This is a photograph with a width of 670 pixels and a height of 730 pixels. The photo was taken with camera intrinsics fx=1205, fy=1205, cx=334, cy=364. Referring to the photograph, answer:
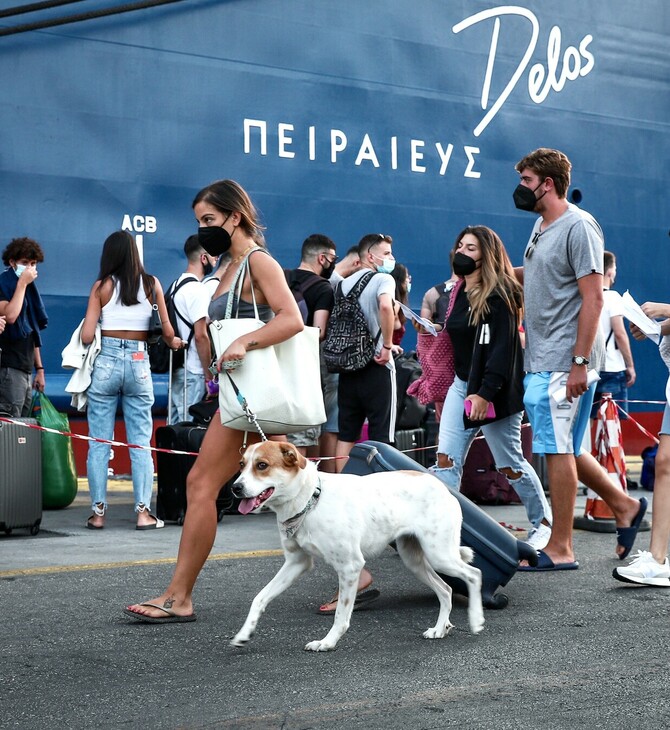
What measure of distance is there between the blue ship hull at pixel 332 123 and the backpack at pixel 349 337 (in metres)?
2.67

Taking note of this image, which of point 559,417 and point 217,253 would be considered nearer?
point 217,253

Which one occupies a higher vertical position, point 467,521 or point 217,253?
point 217,253

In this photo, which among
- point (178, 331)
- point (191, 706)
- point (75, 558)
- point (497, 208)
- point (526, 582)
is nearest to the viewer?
point (191, 706)

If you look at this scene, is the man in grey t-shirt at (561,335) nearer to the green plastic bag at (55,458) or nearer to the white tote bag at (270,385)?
the white tote bag at (270,385)

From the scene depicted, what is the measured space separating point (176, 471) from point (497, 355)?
2.62 m

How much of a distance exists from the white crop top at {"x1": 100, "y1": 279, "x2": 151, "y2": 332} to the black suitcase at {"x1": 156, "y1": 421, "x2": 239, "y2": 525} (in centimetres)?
75

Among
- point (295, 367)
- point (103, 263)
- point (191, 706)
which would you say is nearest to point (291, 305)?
point (295, 367)

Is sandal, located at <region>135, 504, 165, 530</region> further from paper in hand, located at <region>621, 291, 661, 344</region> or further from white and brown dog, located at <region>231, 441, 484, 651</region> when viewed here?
paper in hand, located at <region>621, 291, 661, 344</region>

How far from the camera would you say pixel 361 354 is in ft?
23.7

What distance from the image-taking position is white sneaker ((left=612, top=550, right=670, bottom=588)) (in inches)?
215

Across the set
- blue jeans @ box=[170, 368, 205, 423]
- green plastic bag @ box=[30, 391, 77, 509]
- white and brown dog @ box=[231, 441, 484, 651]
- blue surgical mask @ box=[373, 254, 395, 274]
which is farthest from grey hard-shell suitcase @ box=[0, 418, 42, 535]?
white and brown dog @ box=[231, 441, 484, 651]

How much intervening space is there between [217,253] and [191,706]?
190cm

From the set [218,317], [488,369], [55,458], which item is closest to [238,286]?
[218,317]

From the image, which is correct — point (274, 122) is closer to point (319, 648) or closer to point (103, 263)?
point (103, 263)
